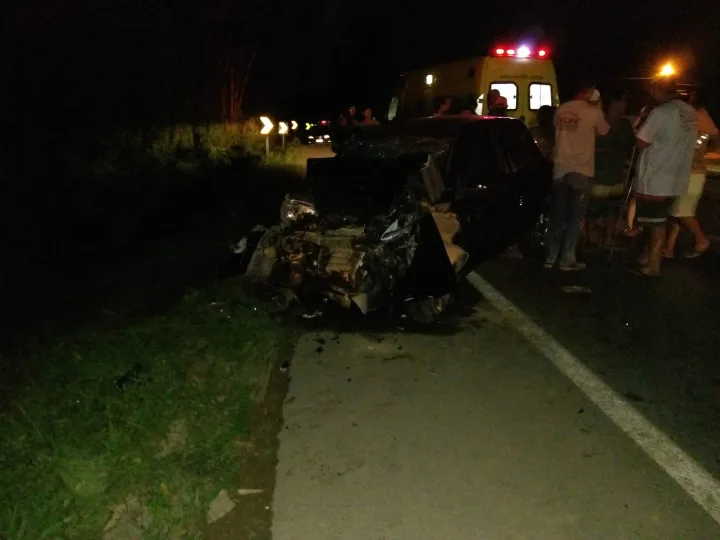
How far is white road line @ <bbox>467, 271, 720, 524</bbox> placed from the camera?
3324 mm

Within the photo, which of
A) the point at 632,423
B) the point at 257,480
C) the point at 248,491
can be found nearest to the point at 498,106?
the point at 632,423

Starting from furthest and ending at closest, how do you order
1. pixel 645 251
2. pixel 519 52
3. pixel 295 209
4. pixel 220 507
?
1. pixel 519 52
2. pixel 645 251
3. pixel 295 209
4. pixel 220 507

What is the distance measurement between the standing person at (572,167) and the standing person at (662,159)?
0.51m

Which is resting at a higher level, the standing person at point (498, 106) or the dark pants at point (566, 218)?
the standing person at point (498, 106)

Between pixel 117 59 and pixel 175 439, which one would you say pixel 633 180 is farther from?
pixel 117 59

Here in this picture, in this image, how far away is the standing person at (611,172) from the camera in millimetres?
7914

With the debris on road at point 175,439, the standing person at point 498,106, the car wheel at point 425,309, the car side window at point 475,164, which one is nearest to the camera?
the debris on road at point 175,439

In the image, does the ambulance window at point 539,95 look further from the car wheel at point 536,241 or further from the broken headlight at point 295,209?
the broken headlight at point 295,209

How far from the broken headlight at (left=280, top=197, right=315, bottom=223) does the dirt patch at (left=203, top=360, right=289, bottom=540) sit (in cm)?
205

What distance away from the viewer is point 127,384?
436 centimetres

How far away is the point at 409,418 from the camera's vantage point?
4.09 m

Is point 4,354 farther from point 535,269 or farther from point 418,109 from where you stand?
point 418,109

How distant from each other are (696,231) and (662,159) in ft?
4.89

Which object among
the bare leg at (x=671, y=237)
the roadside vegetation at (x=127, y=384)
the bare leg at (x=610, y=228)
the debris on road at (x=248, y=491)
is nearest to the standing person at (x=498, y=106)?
the bare leg at (x=610, y=228)
